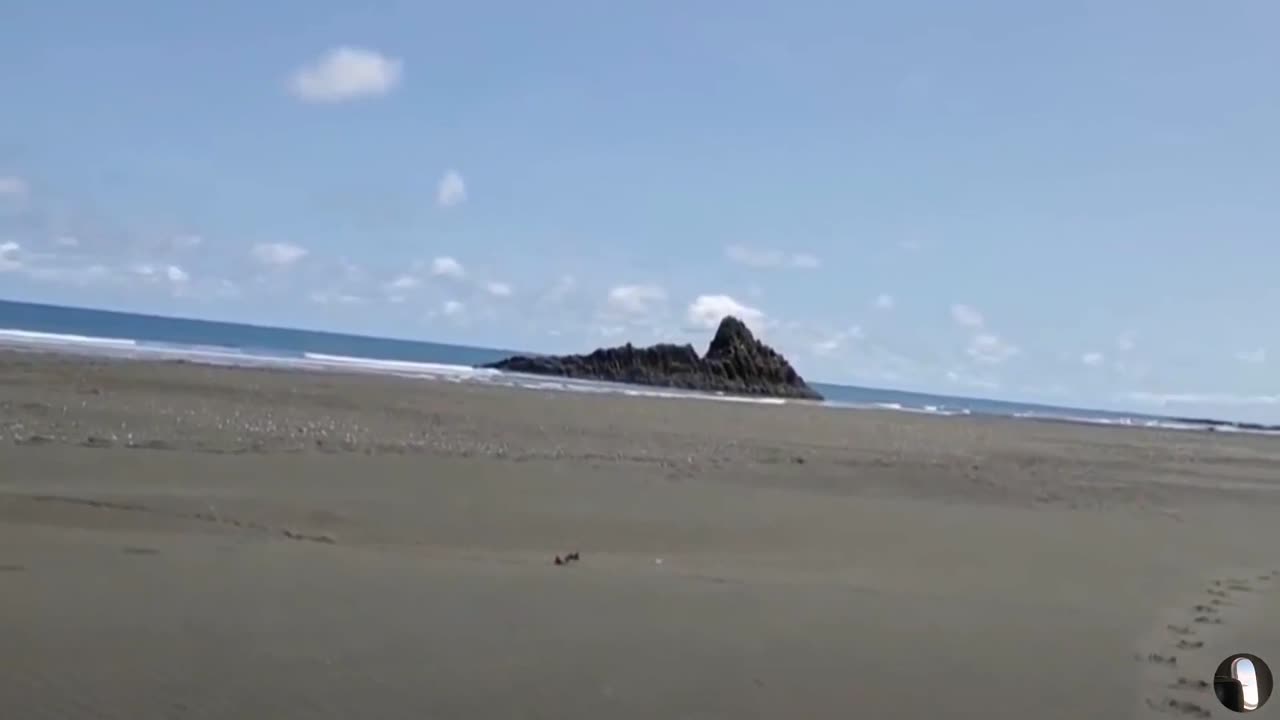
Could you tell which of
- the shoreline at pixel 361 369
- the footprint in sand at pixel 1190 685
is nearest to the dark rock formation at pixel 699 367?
the shoreline at pixel 361 369

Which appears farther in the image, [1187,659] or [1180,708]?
[1187,659]

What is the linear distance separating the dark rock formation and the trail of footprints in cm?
3795

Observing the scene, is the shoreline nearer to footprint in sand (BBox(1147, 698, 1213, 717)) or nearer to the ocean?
the ocean

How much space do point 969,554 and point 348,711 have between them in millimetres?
6469

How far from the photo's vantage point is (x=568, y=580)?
7.61m

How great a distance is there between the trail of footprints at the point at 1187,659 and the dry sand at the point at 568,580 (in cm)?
3

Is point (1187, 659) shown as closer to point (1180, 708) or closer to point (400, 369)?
point (1180, 708)

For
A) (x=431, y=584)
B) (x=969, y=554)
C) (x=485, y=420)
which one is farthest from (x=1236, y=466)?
(x=431, y=584)

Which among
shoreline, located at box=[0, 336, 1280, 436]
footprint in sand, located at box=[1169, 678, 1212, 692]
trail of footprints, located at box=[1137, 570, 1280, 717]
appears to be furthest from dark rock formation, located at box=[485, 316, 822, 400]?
footprint in sand, located at box=[1169, 678, 1212, 692]

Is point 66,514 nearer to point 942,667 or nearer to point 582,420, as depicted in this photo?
point 942,667

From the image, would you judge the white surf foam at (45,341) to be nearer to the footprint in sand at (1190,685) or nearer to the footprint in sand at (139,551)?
the footprint in sand at (139,551)

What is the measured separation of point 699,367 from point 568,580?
4059 cm

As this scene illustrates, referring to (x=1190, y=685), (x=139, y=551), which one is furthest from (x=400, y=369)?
(x=1190, y=685)

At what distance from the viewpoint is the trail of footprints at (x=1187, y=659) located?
5.52 m
